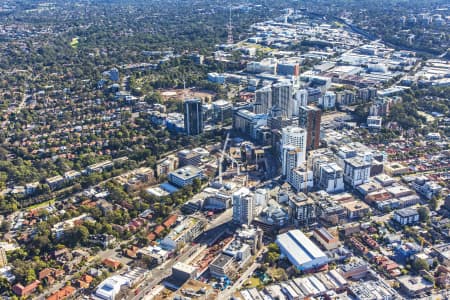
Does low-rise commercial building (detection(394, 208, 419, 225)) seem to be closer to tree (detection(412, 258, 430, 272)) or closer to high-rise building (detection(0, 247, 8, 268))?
tree (detection(412, 258, 430, 272))

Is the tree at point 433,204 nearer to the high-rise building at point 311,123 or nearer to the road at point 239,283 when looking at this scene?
the high-rise building at point 311,123

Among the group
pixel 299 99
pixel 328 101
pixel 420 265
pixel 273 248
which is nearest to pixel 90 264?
pixel 273 248

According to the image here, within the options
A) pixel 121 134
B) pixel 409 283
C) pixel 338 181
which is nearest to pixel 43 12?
pixel 121 134

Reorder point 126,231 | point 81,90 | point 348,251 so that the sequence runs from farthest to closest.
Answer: point 81,90, point 126,231, point 348,251

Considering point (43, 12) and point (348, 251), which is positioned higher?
point (43, 12)

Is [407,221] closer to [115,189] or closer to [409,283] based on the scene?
[409,283]

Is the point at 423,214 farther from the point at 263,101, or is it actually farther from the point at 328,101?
the point at 328,101
